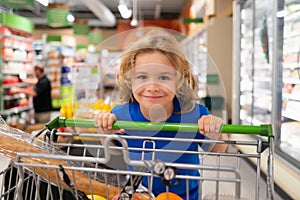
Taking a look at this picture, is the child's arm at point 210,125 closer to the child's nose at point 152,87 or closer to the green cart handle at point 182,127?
the green cart handle at point 182,127

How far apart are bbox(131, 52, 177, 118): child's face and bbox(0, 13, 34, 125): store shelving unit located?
301 inches

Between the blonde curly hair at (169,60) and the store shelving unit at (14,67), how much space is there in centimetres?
754

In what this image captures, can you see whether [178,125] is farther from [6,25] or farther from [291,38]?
[6,25]

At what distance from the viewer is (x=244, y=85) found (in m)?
5.84

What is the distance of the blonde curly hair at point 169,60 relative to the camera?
3.88 ft

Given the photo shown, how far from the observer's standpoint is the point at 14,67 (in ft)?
30.9

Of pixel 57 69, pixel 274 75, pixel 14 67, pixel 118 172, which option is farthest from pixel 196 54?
pixel 57 69

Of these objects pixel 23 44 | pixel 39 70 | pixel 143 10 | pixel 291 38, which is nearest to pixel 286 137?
pixel 291 38

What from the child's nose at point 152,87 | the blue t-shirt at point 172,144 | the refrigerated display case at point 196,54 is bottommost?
the blue t-shirt at point 172,144

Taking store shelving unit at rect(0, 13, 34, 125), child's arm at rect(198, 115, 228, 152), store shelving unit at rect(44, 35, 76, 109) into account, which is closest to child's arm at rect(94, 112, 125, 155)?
child's arm at rect(198, 115, 228, 152)

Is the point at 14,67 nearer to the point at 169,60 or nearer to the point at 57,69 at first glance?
the point at 57,69

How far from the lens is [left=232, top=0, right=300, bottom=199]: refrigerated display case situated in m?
3.14

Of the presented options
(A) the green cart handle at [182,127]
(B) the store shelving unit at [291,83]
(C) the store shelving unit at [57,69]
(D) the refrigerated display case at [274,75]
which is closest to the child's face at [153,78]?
(A) the green cart handle at [182,127]

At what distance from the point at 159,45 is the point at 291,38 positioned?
110 inches
